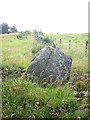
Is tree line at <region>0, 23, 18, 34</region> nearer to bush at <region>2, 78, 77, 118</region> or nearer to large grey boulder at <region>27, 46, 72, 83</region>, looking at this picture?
large grey boulder at <region>27, 46, 72, 83</region>

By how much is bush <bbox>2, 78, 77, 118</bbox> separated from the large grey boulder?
1.35 meters

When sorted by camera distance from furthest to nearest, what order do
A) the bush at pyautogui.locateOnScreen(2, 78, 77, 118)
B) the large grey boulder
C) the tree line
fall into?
the tree line < the large grey boulder < the bush at pyautogui.locateOnScreen(2, 78, 77, 118)

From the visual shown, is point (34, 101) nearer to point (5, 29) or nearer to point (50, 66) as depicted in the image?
point (50, 66)

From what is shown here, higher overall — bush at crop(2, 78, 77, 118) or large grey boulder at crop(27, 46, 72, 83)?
large grey boulder at crop(27, 46, 72, 83)

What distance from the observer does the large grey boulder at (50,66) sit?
11086 mm

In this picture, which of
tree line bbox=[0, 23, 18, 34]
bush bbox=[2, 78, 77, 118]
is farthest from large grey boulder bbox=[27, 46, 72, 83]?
tree line bbox=[0, 23, 18, 34]

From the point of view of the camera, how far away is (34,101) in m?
8.68

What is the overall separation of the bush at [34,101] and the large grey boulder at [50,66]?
135 cm

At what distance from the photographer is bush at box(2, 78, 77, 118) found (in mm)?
8141

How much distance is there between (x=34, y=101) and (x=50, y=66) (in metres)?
2.86

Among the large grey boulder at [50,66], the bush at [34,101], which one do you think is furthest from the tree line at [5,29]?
the bush at [34,101]

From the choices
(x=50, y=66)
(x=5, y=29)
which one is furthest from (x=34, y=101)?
(x=5, y=29)

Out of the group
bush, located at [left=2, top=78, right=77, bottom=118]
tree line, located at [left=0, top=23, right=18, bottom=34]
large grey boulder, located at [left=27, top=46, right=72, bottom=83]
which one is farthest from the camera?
tree line, located at [left=0, top=23, right=18, bottom=34]

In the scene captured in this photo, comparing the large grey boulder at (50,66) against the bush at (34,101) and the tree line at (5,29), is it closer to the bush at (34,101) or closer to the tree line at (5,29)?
the bush at (34,101)
